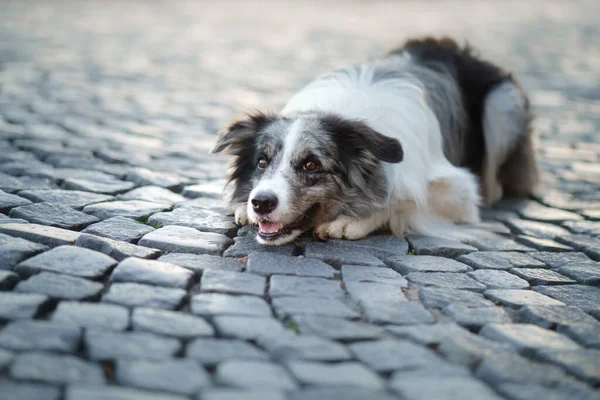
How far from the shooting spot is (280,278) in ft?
11.9

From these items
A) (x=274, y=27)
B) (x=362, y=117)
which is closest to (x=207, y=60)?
(x=274, y=27)

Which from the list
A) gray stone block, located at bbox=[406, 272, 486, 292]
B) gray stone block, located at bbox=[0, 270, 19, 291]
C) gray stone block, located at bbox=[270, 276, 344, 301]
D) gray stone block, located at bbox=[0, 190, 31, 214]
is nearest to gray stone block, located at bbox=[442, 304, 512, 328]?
gray stone block, located at bbox=[406, 272, 486, 292]

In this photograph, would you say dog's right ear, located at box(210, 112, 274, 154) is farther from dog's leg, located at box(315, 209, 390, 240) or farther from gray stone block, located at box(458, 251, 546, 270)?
gray stone block, located at box(458, 251, 546, 270)

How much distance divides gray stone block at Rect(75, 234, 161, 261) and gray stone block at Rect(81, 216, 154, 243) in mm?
210

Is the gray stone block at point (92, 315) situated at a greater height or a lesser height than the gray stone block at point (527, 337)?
lesser

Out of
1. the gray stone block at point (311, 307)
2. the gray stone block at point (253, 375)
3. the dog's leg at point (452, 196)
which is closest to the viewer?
the gray stone block at point (253, 375)

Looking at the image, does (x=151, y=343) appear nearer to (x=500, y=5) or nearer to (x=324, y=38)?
(x=324, y=38)

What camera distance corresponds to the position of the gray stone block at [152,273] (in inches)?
132

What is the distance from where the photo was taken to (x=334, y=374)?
2.66 m

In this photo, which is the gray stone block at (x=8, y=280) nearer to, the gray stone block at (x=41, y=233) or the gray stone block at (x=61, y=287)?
the gray stone block at (x=61, y=287)

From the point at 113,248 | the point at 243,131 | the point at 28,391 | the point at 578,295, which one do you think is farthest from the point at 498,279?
the point at 28,391

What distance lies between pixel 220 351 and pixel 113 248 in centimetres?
122

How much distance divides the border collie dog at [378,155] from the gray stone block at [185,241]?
280 mm

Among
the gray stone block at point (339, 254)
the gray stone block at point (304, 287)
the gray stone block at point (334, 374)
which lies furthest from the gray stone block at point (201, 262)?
A: the gray stone block at point (334, 374)
